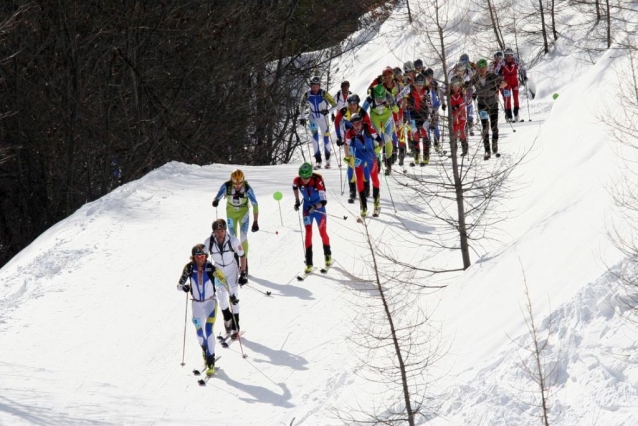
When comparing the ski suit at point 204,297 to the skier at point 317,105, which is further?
the skier at point 317,105

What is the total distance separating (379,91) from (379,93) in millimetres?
62

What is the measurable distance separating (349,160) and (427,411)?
380 inches

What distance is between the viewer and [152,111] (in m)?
35.1

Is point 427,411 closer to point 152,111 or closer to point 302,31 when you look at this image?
point 152,111

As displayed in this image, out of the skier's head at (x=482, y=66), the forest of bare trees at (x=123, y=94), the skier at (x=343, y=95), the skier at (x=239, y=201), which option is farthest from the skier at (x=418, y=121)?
the forest of bare trees at (x=123, y=94)

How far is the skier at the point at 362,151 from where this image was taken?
755 inches

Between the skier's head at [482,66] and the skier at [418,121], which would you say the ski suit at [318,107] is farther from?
the skier's head at [482,66]

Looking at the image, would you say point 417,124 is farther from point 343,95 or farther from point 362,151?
point 362,151

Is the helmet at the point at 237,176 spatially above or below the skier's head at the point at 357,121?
below

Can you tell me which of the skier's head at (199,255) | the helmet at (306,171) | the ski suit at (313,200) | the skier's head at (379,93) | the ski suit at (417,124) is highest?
the skier's head at (379,93)

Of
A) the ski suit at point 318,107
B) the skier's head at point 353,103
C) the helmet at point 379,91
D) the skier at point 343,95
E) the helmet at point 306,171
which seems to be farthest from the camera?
→ the ski suit at point 318,107

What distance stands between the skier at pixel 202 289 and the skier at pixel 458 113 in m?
4.72

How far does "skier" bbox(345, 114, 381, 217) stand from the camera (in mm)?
19188

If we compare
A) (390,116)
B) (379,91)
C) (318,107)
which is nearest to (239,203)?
(379,91)
